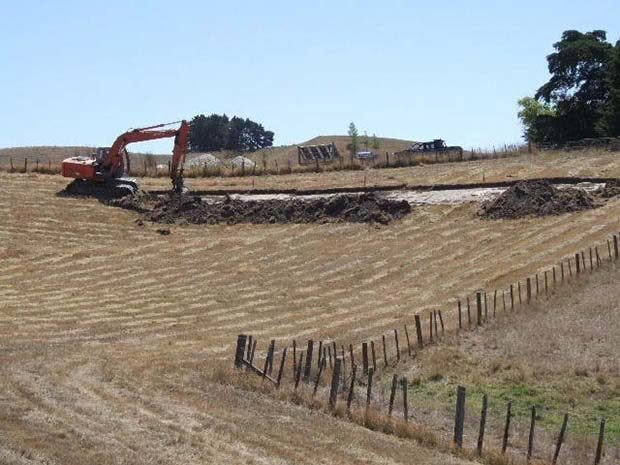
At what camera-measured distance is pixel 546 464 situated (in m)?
21.4

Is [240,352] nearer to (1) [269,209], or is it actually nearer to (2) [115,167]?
(1) [269,209]

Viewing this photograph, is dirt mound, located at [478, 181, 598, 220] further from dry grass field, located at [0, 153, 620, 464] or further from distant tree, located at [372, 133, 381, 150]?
distant tree, located at [372, 133, 381, 150]

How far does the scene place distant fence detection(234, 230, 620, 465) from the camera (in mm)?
23000

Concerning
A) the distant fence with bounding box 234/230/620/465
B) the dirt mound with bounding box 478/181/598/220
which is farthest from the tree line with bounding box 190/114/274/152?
the distant fence with bounding box 234/230/620/465

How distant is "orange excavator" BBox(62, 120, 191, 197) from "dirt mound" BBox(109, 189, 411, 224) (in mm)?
1963

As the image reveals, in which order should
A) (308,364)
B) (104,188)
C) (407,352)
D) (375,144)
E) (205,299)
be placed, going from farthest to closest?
(375,144)
(104,188)
(205,299)
(407,352)
(308,364)

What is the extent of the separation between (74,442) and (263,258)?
33672mm

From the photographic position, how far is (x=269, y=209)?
65.2 m

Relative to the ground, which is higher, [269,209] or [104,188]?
[104,188]

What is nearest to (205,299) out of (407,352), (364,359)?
(407,352)

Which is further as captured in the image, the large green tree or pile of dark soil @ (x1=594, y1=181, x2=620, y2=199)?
the large green tree

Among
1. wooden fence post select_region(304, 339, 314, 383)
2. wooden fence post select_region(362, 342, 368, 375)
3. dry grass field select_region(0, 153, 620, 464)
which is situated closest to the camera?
dry grass field select_region(0, 153, 620, 464)

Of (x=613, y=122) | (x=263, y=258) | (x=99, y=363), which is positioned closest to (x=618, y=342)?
(x=99, y=363)

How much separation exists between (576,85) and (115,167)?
4899 cm
